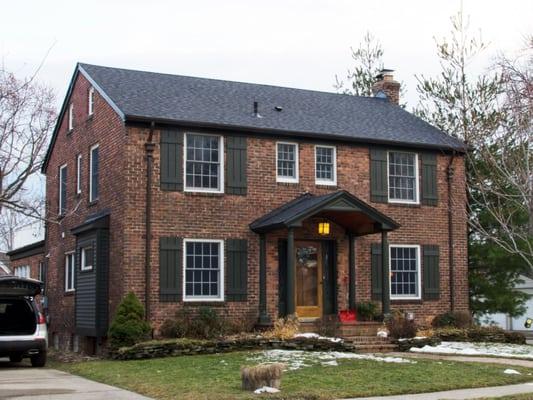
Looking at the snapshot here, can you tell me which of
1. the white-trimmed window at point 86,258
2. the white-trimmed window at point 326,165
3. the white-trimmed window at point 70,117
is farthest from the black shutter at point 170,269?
the white-trimmed window at point 70,117

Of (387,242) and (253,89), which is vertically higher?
(253,89)

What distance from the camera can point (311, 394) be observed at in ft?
36.8

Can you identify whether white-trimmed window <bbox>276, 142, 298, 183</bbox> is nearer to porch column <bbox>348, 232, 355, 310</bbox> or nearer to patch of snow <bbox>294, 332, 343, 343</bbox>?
porch column <bbox>348, 232, 355, 310</bbox>

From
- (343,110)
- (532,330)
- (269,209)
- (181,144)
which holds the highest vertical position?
(343,110)

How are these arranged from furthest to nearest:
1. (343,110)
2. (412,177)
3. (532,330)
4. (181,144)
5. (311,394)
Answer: (532,330) < (343,110) < (412,177) < (181,144) < (311,394)

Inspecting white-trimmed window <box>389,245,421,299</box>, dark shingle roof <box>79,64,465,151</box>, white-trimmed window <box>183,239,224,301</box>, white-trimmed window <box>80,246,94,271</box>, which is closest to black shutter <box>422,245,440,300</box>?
white-trimmed window <box>389,245,421,299</box>

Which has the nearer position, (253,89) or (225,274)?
(225,274)

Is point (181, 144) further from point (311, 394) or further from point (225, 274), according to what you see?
point (311, 394)

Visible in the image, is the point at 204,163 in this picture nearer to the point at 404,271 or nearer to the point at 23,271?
the point at 404,271

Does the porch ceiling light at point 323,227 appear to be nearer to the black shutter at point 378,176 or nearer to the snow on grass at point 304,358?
the black shutter at point 378,176

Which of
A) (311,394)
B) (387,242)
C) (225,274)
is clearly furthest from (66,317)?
(311,394)

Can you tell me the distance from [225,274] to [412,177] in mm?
6648

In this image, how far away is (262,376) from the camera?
11.6 meters

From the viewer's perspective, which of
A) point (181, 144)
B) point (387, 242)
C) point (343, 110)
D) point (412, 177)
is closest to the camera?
point (181, 144)
